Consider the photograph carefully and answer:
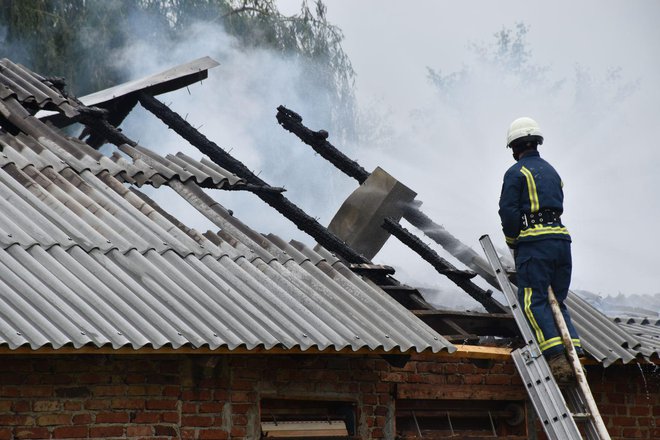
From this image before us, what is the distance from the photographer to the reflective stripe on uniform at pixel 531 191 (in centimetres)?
723

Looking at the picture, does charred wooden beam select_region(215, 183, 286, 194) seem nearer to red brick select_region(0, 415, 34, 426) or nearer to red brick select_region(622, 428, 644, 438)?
red brick select_region(0, 415, 34, 426)

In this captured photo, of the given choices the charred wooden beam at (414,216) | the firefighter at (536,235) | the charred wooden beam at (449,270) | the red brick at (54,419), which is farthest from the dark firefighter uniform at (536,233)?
the red brick at (54,419)

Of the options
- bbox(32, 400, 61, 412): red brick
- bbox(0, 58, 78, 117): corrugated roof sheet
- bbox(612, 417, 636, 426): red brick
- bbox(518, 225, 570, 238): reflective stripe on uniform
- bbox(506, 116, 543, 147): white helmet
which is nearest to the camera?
bbox(32, 400, 61, 412): red brick

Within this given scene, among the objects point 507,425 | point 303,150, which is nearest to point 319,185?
point 303,150

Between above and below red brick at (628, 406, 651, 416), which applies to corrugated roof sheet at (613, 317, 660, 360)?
above

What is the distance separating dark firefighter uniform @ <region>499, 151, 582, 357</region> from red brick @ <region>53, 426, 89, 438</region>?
2.85 meters

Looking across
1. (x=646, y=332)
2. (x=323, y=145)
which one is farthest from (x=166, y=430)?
(x=646, y=332)

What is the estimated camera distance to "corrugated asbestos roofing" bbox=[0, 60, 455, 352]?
590cm

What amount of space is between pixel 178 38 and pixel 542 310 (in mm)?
10391

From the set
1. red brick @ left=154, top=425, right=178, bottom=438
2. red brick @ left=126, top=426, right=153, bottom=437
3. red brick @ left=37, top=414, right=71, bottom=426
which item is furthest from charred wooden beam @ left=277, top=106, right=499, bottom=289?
red brick @ left=37, top=414, right=71, bottom=426

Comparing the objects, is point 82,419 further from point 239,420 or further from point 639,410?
point 639,410

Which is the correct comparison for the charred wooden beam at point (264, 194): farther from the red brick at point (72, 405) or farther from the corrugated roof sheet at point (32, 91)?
the red brick at point (72, 405)

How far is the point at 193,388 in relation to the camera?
6.93m

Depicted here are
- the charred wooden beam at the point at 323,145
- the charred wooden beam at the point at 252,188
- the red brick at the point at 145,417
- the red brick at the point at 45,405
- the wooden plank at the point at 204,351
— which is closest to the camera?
the wooden plank at the point at 204,351
